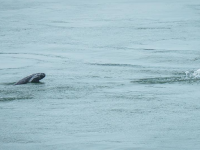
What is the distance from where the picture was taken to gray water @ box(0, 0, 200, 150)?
32.3ft

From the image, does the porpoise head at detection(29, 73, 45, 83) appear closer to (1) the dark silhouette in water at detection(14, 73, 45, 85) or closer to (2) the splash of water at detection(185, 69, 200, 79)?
(1) the dark silhouette in water at detection(14, 73, 45, 85)

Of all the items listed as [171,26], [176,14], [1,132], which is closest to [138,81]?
[1,132]

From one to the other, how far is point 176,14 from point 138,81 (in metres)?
13.3

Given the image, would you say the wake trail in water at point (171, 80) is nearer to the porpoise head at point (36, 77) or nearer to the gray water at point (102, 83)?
the gray water at point (102, 83)

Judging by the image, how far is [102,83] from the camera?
13562mm

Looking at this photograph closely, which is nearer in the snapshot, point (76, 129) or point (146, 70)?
point (76, 129)

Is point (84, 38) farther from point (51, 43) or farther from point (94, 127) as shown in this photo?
point (94, 127)

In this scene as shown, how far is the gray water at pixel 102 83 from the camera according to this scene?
984cm

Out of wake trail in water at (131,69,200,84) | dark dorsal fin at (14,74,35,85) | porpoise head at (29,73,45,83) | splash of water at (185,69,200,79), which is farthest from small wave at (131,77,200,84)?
dark dorsal fin at (14,74,35,85)

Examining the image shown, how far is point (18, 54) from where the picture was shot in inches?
708

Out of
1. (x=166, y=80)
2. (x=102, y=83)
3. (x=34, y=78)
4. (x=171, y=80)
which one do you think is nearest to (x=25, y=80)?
(x=34, y=78)

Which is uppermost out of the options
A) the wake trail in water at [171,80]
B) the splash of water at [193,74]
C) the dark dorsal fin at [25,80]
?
the dark dorsal fin at [25,80]

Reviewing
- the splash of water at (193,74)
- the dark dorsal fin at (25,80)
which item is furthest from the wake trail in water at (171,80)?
the dark dorsal fin at (25,80)

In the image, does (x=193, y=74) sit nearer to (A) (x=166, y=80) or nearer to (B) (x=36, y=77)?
(A) (x=166, y=80)
